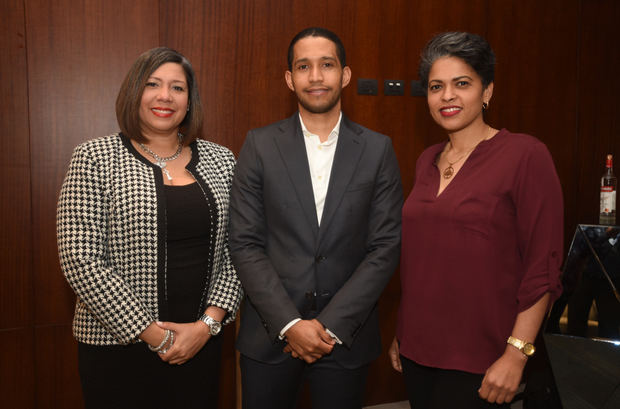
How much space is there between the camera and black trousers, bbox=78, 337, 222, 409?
1.59m

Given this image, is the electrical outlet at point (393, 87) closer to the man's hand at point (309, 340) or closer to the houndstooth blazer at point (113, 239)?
the houndstooth blazer at point (113, 239)

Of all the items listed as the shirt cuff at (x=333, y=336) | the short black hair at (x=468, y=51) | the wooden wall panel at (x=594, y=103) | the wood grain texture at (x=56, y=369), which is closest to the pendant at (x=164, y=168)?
the shirt cuff at (x=333, y=336)

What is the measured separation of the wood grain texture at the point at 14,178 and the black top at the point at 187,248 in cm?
133

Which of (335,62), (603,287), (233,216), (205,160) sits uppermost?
(335,62)

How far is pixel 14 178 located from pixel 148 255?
1.37m

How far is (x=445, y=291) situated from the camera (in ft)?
4.90

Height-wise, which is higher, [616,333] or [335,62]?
[335,62]

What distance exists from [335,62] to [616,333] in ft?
5.38

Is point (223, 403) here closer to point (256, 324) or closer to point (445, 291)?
point (256, 324)

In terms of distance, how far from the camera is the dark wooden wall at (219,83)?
2.43m

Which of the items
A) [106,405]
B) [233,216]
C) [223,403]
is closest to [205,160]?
[233,216]

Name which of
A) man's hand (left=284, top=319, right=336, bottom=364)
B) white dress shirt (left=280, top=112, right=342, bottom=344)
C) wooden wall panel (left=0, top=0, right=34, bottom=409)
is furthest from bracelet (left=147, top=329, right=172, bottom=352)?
wooden wall panel (left=0, top=0, right=34, bottom=409)

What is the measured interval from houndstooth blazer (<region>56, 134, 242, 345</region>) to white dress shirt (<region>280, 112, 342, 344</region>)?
0.38 m

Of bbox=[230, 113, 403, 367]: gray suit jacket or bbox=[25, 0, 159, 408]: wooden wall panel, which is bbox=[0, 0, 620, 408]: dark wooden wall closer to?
bbox=[25, 0, 159, 408]: wooden wall panel
